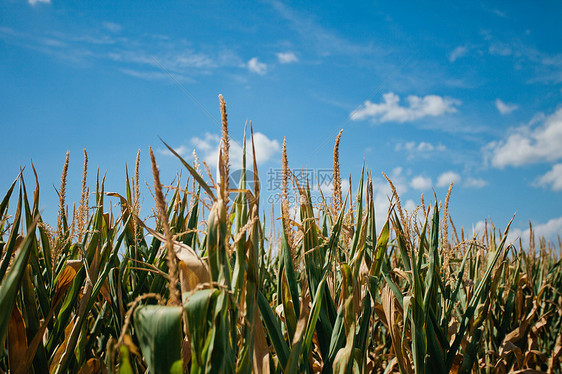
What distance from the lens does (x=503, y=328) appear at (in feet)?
6.53

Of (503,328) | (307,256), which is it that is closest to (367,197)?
(307,256)

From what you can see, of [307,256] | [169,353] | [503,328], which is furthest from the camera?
[503,328]

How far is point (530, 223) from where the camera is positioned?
329 cm

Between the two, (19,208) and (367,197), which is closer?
(19,208)

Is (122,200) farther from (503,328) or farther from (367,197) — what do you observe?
(503,328)

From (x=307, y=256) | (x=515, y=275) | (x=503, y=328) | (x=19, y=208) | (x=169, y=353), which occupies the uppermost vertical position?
(x=19, y=208)

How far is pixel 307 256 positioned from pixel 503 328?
1.41m

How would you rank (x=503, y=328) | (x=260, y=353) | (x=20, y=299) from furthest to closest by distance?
(x=503, y=328) → (x=20, y=299) → (x=260, y=353)

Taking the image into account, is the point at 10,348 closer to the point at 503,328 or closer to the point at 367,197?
the point at 367,197

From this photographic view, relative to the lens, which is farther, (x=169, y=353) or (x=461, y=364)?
(x=461, y=364)

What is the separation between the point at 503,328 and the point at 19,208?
7.14 feet

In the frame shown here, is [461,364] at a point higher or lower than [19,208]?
lower

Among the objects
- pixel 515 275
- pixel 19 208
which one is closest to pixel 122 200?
pixel 19 208

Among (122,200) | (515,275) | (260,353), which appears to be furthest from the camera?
(515,275)
